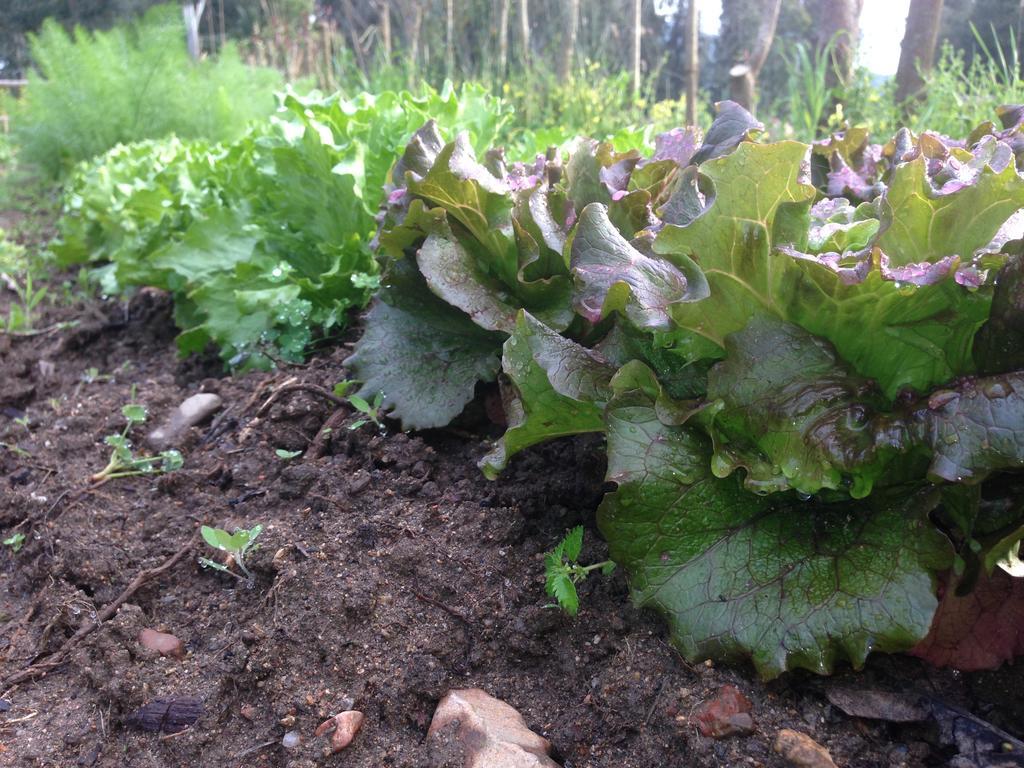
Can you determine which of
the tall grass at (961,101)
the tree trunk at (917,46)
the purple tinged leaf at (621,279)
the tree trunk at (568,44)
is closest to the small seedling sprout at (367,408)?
the purple tinged leaf at (621,279)

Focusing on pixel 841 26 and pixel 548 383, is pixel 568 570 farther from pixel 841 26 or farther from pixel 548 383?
pixel 841 26

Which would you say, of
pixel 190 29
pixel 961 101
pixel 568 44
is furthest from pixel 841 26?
pixel 190 29

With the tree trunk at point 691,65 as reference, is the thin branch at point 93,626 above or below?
below

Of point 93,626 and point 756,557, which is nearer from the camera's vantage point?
point 756,557

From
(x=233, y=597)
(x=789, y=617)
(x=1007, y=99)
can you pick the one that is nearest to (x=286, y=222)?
(x=233, y=597)

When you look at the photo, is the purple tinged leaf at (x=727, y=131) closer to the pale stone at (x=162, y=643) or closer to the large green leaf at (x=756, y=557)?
the large green leaf at (x=756, y=557)

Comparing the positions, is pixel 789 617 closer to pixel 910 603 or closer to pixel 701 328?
pixel 910 603

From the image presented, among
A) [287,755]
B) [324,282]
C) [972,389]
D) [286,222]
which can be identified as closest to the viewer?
[972,389]
